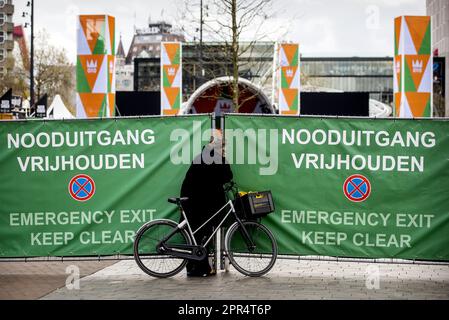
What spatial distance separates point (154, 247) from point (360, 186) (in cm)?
268

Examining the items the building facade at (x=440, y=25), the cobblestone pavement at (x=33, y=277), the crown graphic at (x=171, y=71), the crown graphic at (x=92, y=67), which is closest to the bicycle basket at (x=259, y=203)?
the cobblestone pavement at (x=33, y=277)

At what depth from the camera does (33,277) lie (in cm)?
→ 984

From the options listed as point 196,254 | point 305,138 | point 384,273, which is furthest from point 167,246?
point 384,273

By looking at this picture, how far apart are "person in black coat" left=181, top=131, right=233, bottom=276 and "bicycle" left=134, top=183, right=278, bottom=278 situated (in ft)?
0.28

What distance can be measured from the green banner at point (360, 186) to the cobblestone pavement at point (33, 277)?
2756 mm

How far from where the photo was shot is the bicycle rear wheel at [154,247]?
31.8 ft

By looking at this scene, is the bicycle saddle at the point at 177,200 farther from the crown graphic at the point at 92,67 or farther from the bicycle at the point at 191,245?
the crown graphic at the point at 92,67

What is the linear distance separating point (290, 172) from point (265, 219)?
2.22 feet

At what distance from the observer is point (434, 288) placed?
903 centimetres

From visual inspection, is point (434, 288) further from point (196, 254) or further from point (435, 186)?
point (196, 254)

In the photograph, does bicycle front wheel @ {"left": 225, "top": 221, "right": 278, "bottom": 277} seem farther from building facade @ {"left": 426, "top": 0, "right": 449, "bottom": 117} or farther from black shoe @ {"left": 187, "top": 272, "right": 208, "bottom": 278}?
building facade @ {"left": 426, "top": 0, "right": 449, "bottom": 117}

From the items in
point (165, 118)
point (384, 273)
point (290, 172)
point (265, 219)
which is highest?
point (165, 118)

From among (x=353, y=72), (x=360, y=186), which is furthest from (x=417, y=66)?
(x=353, y=72)

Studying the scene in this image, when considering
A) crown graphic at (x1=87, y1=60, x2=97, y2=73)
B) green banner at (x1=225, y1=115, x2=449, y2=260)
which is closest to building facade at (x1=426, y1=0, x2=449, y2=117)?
crown graphic at (x1=87, y1=60, x2=97, y2=73)
